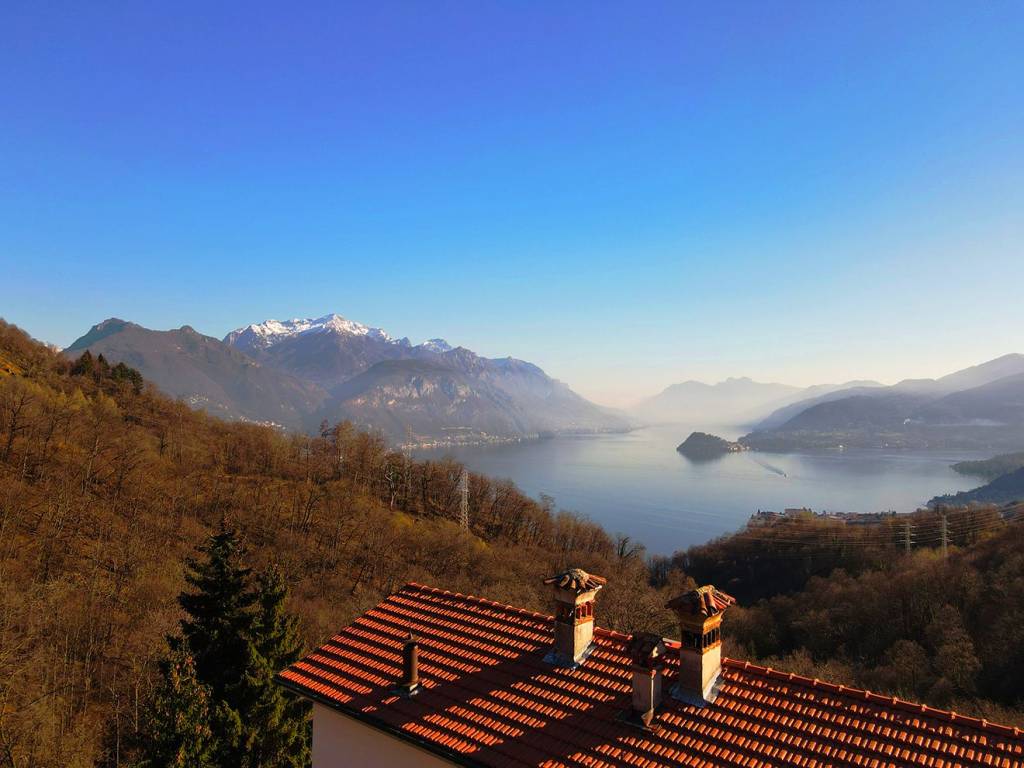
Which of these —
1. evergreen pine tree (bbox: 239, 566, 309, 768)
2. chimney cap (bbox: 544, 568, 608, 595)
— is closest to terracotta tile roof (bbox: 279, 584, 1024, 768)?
chimney cap (bbox: 544, 568, 608, 595)

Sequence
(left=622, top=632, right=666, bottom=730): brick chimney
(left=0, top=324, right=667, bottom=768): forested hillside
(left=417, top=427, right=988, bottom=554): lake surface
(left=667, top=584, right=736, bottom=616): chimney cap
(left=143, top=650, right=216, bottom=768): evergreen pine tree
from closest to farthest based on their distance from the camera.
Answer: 1. (left=622, top=632, right=666, bottom=730): brick chimney
2. (left=667, top=584, right=736, bottom=616): chimney cap
3. (left=143, top=650, right=216, bottom=768): evergreen pine tree
4. (left=0, top=324, right=667, bottom=768): forested hillside
5. (left=417, top=427, right=988, bottom=554): lake surface

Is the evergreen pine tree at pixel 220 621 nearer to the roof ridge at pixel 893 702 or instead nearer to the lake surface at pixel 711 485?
the roof ridge at pixel 893 702

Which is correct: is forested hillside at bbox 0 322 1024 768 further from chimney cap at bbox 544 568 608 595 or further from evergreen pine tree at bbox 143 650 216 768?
chimney cap at bbox 544 568 608 595

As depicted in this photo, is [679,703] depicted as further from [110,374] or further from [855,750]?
[110,374]

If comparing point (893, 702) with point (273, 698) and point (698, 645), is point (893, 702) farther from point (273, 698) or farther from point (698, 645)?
point (273, 698)

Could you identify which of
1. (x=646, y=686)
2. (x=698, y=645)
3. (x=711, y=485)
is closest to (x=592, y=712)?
(x=646, y=686)

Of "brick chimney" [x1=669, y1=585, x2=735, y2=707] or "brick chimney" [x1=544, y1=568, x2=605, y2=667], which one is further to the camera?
"brick chimney" [x1=544, y1=568, x2=605, y2=667]

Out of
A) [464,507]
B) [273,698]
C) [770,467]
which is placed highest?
[273,698]
